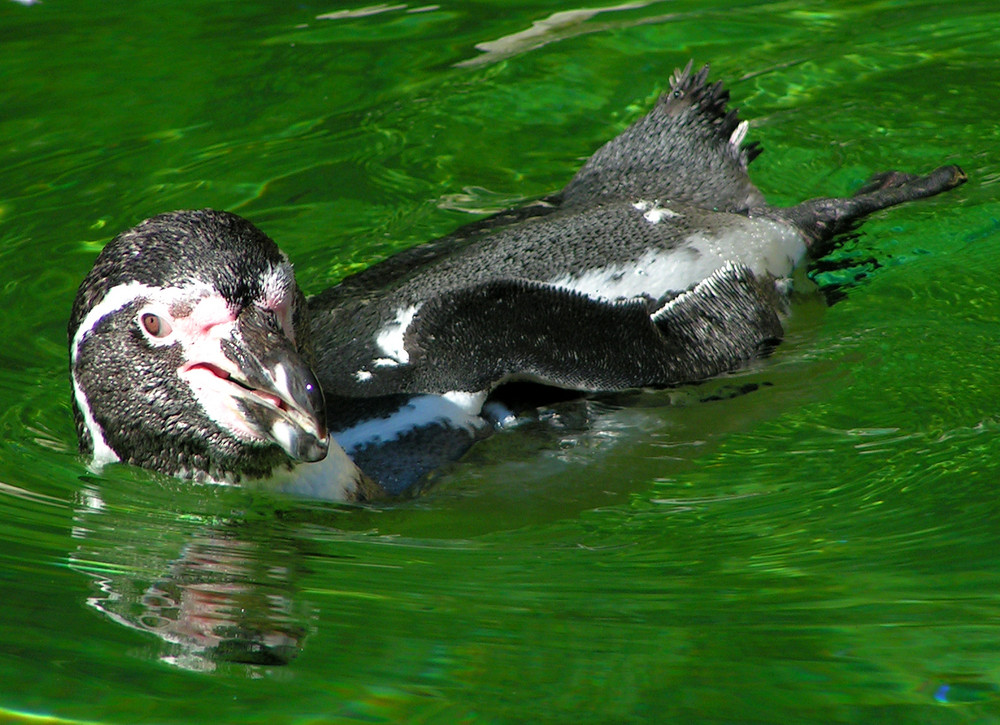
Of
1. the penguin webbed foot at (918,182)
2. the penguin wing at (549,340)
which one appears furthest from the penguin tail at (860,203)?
the penguin wing at (549,340)

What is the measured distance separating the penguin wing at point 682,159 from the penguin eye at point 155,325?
1.63 meters

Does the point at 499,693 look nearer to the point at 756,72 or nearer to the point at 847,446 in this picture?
the point at 847,446

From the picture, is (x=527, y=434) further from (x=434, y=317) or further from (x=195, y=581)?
(x=195, y=581)

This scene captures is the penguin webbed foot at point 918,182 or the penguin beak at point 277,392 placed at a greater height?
the penguin beak at point 277,392

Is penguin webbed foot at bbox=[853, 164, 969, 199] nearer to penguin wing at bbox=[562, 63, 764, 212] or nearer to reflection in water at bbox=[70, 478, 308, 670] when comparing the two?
penguin wing at bbox=[562, 63, 764, 212]

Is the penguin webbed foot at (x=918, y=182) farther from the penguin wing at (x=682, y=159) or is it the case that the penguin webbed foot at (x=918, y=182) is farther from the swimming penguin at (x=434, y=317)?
the penguin wing at (x=682, y=159)

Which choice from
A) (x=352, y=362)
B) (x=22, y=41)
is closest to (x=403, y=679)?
(x=352, y=362)

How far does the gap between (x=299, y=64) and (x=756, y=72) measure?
1983mm

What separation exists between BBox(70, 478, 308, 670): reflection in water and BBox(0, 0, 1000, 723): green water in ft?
0.04

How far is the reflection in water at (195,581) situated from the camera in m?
2.16

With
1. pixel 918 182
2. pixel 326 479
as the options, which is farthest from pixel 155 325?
pixel 918 182

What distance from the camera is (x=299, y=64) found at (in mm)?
5750

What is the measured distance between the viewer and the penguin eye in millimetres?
2639

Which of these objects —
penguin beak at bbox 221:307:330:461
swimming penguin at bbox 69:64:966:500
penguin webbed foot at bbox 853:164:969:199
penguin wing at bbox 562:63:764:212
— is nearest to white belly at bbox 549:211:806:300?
swimming penguin at bbox 69:64:966:500
